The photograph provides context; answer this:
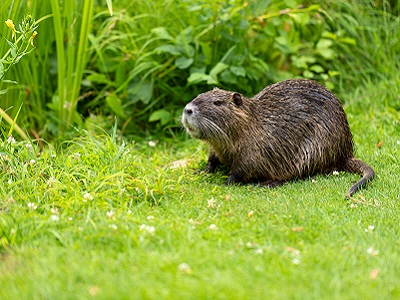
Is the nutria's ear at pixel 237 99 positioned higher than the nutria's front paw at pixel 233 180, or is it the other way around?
the nutria's ear at pixel 237 99

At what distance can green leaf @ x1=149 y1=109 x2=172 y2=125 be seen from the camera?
652 cm

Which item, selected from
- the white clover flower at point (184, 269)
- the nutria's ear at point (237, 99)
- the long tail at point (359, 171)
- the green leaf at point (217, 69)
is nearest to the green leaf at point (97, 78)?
the green leaf at point (217, 69)

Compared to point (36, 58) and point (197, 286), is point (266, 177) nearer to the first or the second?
point (197, 286)

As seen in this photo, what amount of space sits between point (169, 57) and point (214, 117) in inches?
75.4

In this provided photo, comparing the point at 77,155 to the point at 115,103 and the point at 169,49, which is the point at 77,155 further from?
the point at 169,49

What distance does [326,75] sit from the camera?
690 cm

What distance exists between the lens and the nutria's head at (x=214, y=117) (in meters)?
4.88

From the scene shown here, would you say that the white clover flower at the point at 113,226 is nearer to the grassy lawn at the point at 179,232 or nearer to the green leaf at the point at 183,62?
the grassy lawn at the point at 179,232

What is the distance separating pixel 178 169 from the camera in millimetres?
5266

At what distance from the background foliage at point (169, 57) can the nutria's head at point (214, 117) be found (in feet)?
3.77

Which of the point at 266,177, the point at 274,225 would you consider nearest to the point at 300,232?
the point at 274,225

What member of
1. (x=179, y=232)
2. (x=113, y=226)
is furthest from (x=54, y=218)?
(x=179, y=232)

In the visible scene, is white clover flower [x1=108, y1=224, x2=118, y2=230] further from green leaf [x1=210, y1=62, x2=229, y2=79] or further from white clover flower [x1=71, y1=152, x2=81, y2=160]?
green leaf [x1=210, y1=62, x2=229, y2=79]

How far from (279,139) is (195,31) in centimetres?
203
